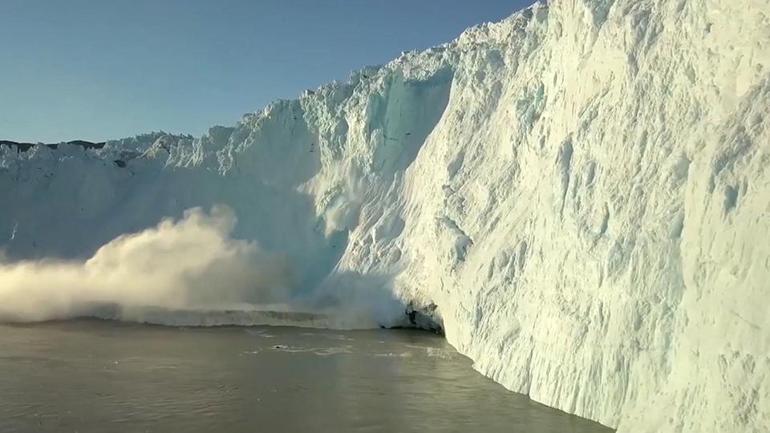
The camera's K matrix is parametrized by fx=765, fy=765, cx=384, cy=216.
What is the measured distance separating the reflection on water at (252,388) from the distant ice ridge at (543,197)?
982mm

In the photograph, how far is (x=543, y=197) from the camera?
15.1 meters

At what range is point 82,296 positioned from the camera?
28016mm

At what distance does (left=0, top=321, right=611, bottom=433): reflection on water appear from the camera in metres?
11.8

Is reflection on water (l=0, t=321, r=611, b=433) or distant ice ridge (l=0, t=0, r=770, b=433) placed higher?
distant ice ridge (l=0, t=0, r=770, b=433)

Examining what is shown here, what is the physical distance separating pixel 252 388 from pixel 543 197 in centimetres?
679

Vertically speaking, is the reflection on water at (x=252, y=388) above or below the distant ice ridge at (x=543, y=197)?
below

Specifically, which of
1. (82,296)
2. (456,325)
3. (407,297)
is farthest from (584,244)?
(82,296)

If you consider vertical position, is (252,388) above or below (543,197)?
below

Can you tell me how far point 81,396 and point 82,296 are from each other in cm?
1536

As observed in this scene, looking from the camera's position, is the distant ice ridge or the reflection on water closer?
the distant ice ridge

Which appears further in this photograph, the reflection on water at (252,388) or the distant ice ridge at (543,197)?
the reflection on water at (252,388)

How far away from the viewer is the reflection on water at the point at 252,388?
38.8 ft

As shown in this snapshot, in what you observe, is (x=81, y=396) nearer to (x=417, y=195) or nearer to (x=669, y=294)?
(x=669, y=294)

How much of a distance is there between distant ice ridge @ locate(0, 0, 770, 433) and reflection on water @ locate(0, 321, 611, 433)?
98 centimetres
